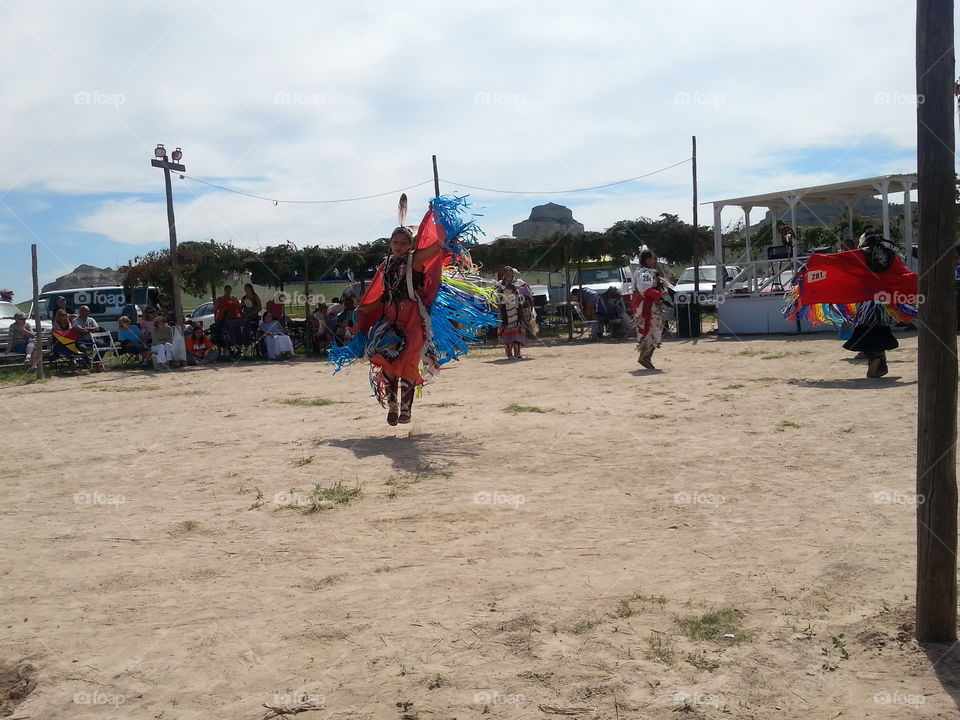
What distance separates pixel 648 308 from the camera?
13.0 meters

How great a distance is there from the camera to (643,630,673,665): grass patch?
3.37 metres

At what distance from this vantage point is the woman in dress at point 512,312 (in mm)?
16797

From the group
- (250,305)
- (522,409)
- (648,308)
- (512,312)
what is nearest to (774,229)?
(512,312)

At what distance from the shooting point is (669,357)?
15.1 metres

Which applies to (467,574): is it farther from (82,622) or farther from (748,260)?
(748,260)

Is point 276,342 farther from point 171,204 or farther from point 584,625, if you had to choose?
point 584,625

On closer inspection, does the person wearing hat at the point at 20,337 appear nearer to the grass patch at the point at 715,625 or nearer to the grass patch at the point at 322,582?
the grass patch at the point at 322,582

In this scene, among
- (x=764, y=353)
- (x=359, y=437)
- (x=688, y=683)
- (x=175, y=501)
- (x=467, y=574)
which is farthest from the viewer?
(x=764, y=353)

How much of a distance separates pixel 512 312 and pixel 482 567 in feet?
41.2

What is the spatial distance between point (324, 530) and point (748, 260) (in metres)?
17.6

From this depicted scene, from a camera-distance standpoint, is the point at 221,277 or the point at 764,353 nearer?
the point at 764,353

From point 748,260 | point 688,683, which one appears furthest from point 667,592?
point 748,260

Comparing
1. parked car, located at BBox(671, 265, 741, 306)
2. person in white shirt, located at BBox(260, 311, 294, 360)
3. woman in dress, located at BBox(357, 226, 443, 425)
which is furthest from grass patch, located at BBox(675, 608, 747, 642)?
parked car, located at BBox(671, 265, 741, 306)

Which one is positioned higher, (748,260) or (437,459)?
(748,260)
